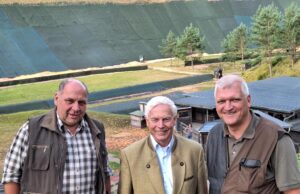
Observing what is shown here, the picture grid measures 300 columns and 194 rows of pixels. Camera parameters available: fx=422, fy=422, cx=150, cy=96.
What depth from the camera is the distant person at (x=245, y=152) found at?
3.79 meters

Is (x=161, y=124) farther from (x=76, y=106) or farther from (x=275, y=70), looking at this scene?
(x=275, y=70)

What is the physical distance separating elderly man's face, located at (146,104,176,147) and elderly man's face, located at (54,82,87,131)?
0.80 meters

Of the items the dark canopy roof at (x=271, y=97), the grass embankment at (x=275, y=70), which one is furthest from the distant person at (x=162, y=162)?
the grass embankment at (x=275, y=70)

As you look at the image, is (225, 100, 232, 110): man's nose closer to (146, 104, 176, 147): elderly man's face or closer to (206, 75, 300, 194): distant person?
(206, 75, 300, 194): distant person

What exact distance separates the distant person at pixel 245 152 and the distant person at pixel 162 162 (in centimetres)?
23

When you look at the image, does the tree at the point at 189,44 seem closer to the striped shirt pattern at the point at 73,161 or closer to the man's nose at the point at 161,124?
the striped shirt pattern at the point at 73,161

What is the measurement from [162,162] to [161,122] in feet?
1.45

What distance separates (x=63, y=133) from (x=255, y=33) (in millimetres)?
40950

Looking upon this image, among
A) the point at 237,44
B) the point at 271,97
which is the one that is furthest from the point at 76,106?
the point at 237,44

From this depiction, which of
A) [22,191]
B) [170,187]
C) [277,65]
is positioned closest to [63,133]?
[22,191]

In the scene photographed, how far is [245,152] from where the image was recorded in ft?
12.9

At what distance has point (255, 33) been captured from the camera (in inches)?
1702

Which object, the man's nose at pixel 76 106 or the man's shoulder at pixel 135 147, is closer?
the man's shoulder at pixel 135 147

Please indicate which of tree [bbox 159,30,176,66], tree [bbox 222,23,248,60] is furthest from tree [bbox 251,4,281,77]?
tree [bbox 159,30,176,66]
